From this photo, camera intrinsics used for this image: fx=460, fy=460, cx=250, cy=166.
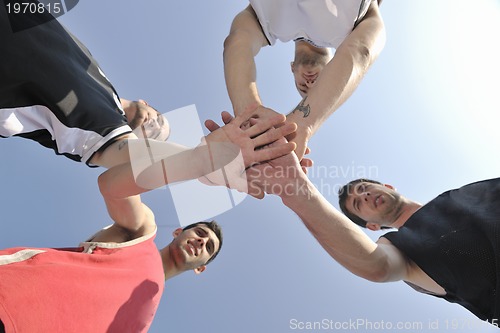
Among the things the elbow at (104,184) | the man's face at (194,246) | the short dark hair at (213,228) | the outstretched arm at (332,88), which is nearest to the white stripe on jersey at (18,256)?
the elbow at (104,184)

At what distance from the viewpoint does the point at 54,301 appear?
2.78ft

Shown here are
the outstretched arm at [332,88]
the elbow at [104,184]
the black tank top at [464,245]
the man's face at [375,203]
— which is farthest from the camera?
the man's face at [375,203]

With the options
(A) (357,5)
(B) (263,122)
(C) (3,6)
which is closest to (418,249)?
(B) (263,122)

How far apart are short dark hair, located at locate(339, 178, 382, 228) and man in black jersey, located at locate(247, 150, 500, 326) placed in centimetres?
77

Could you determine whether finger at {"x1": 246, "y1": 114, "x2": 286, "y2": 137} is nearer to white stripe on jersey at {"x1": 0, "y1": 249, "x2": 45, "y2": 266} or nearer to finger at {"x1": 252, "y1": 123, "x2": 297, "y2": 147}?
finger at {"x1": 252, "y1": 123, "x2": 297, "y2": 147}

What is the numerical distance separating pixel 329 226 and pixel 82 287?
0.57 m

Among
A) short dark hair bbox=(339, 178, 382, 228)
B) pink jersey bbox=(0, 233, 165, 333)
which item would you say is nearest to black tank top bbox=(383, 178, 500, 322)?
pink jersey bbox=(0, 233, 165, 333)

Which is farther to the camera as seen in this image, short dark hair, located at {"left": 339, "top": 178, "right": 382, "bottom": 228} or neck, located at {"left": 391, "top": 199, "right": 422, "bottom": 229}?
short dark hair, located at {"left": 339, "top": 178, "right": 382, "bottom": 228}

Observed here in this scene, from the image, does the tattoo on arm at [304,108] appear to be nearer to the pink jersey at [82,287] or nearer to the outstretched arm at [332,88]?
the outstretched arm at [332,88]

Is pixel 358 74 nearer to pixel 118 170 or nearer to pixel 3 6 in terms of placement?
pixel 118 170

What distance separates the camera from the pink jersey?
0.80m

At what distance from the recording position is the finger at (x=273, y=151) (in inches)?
45.4

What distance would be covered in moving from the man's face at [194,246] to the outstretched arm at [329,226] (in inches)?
28.0

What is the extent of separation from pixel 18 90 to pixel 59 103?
100 mm
